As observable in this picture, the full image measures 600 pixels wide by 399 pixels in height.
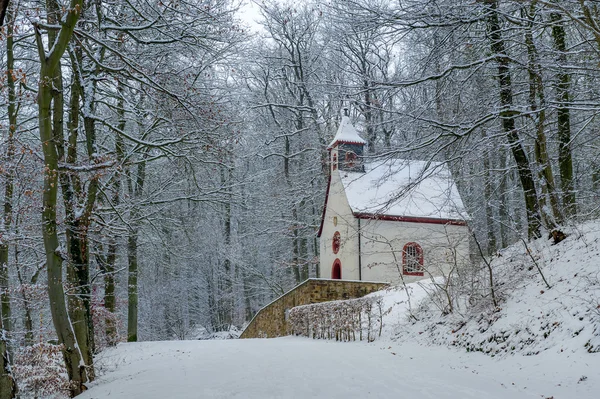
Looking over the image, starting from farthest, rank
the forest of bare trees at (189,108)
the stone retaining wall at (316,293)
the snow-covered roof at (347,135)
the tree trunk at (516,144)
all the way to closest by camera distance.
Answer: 1. the snow-covered roof at (347,135)
2. the stone retaining wall at (316,293)
3. the tree trunk at (516,144)
4. the forest of bare trees at (189,108)

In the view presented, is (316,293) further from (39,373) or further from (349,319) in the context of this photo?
(39,373)

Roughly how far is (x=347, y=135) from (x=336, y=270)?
5683 millimetres

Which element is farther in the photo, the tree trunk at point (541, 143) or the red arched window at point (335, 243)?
the red arched window at point (335, 243)

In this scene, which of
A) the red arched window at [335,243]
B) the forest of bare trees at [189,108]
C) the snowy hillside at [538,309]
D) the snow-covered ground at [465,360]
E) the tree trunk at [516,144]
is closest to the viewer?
the snow-covered ground at [465,360]

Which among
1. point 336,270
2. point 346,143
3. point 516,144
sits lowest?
point 336,270

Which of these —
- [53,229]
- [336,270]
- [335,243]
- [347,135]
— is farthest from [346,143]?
[53,229]

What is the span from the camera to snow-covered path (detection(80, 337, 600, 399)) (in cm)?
568

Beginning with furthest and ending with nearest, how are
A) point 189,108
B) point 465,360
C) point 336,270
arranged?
point 336,270
point 189,108
point 465,360

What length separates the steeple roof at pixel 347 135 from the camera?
23.0 metres

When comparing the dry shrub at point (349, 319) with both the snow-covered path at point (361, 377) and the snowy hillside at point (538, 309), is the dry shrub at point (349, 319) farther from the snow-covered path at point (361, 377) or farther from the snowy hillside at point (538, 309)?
the snow-covered path at point (361, 377)

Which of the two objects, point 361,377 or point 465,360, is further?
point 465,360

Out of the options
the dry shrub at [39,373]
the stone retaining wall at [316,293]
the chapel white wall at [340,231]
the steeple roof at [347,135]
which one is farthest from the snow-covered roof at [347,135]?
the dry shrub at [39,373]

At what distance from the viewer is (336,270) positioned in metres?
23.3

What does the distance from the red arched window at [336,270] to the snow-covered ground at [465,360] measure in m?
11.3
